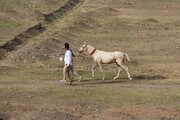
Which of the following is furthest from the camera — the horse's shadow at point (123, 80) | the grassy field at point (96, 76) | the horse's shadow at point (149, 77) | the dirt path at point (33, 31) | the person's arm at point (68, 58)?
the dirt path at point (33, 31)

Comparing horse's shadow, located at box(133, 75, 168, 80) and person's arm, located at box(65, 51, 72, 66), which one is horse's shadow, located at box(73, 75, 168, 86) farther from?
person's arm, located at box(65, 51, 72, 66)

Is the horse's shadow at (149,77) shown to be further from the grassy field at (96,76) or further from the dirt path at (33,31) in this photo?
the dirt path at (33,31)

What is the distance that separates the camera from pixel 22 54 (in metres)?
32.6

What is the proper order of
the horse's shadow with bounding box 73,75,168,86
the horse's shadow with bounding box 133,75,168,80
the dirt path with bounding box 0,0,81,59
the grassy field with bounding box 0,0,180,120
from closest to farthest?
1. the grassy field with bounding box 0,0,180,120
2. the horse's shadow with bounding box 73,75,168,86
3. the horse's shadow with bounding box 133,75,168,80
4. the dirt path with bounding box 0,0,81,59

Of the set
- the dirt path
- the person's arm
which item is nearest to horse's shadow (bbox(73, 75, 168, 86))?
the person's arm

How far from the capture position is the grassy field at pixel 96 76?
2202 centimetres

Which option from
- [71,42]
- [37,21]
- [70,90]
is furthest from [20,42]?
[70,90]

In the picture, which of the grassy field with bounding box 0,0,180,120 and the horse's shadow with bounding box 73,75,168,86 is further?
the horse's shadow with bounding box 73,75,168,86

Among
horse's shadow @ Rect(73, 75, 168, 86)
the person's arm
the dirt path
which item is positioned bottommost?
horse's shadow @ Rect(73, 75, 168, 86)

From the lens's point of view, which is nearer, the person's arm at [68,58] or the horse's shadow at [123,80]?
the person's arm at [68,58]

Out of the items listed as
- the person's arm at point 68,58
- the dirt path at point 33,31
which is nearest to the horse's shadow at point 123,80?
the person's arm at point 68,58

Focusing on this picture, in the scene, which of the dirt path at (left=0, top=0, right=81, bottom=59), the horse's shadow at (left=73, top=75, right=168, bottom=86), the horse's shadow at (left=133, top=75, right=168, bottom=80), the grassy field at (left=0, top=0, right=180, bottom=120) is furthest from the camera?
the dirt path at (left=0, top=0, right=81, bottom=59)

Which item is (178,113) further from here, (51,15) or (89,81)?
(51,15)

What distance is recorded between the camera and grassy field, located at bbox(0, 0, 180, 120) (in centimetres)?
2202
